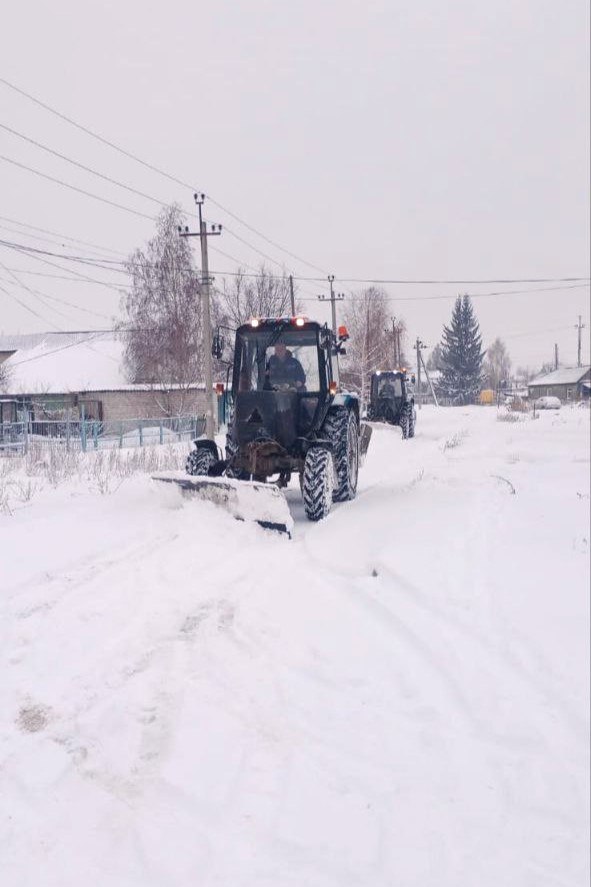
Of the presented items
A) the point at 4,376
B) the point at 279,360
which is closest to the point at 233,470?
the point at 279,360

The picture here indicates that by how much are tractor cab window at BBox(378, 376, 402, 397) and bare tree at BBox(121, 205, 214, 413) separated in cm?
971

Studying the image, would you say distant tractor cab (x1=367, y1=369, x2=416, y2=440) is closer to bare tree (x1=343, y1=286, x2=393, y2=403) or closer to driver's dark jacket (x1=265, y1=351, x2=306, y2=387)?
bare tree (x1=343, y1=286, x2=393, y2=403)

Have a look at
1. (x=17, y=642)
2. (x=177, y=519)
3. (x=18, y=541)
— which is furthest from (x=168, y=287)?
(x=17, y=642)

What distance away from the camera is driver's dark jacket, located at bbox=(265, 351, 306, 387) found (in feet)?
24.3

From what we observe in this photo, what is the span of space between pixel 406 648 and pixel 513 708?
29.2 inches

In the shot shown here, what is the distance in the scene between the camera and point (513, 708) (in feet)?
8.80

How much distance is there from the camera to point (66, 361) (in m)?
6.92

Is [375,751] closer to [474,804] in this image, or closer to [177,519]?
[474,804]

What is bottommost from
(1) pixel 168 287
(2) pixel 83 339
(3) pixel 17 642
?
(3) pixel 17 642

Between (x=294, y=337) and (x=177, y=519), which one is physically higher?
(x=294, y=337)

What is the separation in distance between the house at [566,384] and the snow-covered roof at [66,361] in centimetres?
417

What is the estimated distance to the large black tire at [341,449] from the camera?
7.47 m

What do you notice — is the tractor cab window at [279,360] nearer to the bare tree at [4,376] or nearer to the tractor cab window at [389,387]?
the bare tree at [4,376]

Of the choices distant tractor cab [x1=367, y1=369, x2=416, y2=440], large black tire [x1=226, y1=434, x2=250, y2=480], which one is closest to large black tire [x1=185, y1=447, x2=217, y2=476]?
large black tire [x1=226, y1=434, x2=250, y2=480]
